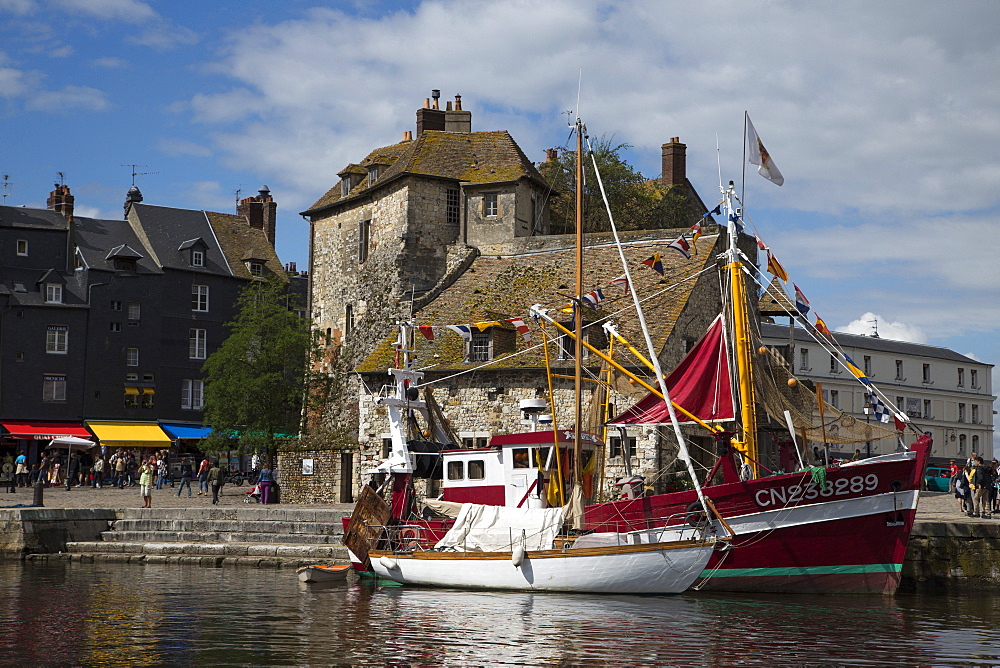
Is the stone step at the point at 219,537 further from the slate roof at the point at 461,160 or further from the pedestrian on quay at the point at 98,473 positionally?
the slate roof at the point at 461,160

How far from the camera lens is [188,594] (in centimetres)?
2130

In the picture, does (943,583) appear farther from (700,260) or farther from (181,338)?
(181,338)

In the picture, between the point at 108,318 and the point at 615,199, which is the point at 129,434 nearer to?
the point at 108,318

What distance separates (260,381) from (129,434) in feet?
46.6

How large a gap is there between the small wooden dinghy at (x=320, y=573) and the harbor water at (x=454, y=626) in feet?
0.92

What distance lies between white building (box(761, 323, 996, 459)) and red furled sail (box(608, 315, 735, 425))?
36.7 meters

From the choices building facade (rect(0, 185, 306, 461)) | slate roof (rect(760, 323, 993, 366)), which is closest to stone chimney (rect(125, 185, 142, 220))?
building facade (rect(0, 185, 306, 461))

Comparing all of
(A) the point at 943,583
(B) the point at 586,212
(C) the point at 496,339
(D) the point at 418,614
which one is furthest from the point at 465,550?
(B) the point at 586,212

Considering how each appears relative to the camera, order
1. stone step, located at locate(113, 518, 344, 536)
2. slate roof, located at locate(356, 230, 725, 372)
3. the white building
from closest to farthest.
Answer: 1. stone step, located at locate(113, 518, 344, 536)
2. slate roof, located at locate(356, 230, 725, 372)
3. the white building

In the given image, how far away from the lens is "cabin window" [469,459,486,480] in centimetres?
2502

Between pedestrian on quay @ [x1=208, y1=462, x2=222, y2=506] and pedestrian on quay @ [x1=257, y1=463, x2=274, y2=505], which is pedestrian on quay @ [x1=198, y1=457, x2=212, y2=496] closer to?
pedestrian on quay @ [x1=257, y1=463, x2=274, y2=505]

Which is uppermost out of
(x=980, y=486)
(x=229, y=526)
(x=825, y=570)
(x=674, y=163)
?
(x=674, y=163)

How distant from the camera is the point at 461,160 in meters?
43.2

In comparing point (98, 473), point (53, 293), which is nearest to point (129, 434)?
point (53, 293)
